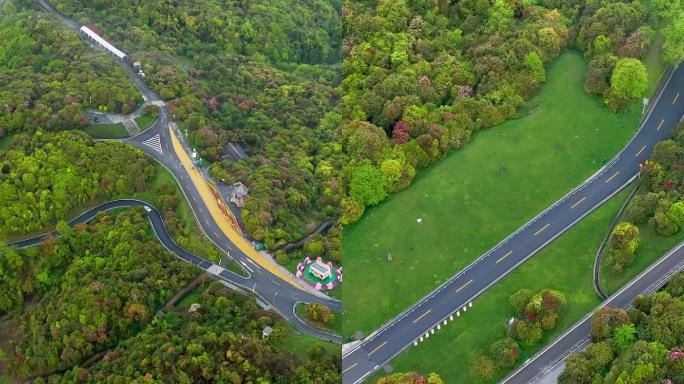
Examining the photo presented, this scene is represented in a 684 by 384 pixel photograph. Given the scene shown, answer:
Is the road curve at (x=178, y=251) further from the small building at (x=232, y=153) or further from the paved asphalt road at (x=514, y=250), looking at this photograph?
the small building at (x=232, y=153)

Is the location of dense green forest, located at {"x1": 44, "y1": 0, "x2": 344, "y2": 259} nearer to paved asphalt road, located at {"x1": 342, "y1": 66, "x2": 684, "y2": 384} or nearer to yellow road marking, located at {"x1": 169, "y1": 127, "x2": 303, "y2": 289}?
yellow road marking, located at {"x1": 169, "y1": 127, "x2": 303, "y2": 289}

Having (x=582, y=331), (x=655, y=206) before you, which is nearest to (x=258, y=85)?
(x=655, y=206)

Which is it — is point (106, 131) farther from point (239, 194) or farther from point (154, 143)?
point (239, 194)

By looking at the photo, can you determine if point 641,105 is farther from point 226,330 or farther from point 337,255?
point 226,330

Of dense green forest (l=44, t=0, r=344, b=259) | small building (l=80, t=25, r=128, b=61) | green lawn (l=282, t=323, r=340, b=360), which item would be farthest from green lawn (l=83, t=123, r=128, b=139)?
green lawn (l=282, t=323, r=340, b=360)

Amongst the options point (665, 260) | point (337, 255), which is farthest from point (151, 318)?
point (665, 260)

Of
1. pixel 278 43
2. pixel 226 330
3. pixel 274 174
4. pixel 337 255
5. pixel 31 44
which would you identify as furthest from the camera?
pixel 278 43
